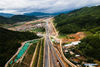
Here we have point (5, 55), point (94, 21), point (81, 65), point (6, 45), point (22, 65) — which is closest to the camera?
point (81, 65)

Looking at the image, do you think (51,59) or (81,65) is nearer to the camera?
(81,65)

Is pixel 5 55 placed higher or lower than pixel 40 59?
higher

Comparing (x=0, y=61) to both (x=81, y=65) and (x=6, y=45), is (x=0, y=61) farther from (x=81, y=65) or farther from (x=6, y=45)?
(x=81, y=65)

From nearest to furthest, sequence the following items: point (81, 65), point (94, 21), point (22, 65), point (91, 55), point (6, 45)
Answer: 1. point (81, 65)
2. point (22, 65)
3. point (91, 55)
4. point (6, 45)
5. point (94, 21)

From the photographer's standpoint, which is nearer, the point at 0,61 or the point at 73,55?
the point at 0,61

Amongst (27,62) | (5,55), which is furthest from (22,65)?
(5,55)

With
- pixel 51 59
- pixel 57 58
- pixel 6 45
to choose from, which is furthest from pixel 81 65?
pixel 6 45

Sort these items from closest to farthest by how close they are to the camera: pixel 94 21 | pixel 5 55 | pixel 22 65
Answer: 1. pixel 22 65
2. pixel 5 55
3. pixel 94 21

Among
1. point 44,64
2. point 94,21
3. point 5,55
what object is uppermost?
point 94,21

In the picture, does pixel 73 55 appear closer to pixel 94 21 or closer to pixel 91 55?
pixel 91 55
